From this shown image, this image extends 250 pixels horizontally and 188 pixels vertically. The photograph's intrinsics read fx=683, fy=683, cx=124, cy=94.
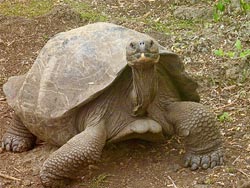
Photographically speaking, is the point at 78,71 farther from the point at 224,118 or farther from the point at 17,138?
the point at 224,118

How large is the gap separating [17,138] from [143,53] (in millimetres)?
1388

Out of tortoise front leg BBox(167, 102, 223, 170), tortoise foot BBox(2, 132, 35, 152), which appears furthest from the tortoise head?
tortoise foot BBox(2, 132, 35, 152)

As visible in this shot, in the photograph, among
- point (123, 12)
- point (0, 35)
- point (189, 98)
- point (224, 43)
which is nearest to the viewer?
point (189, 98)

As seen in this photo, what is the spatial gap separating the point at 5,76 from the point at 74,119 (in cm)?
177

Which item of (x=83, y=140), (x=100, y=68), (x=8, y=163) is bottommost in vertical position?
(x=8, y=163)

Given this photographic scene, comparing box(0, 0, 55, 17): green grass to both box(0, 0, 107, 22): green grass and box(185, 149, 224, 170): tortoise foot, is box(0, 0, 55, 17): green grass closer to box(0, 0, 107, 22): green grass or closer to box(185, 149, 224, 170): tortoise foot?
box(0, 0, 107, 22): green grass

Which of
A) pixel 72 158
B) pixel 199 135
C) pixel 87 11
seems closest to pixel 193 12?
pixel 87 11

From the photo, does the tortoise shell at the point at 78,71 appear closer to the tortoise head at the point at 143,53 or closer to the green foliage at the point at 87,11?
the tortoise head at the point at 143,53

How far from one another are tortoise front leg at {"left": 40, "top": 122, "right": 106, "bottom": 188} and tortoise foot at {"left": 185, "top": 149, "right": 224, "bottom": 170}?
542mm

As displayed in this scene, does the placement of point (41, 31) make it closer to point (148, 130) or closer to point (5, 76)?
point (5, 76)

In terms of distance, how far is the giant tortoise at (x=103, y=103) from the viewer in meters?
3.93

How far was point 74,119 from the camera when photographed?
418cm

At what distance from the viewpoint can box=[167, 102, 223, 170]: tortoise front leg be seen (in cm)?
399

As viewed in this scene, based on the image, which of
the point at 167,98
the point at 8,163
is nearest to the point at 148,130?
the point at 167,98
